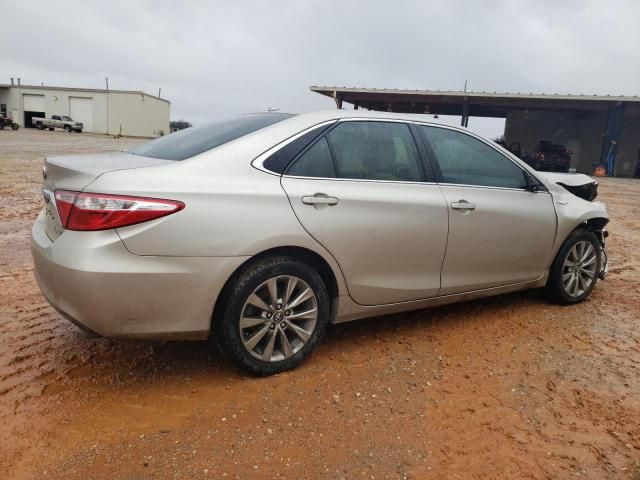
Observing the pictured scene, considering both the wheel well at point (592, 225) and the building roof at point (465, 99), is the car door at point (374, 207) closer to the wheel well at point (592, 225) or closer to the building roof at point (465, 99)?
the wheel well at point (592, 225)

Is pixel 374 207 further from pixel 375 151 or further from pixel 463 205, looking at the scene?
pixel 463 205

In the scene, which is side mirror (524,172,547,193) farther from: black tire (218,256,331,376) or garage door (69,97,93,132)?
garage door (69,97,93,132)

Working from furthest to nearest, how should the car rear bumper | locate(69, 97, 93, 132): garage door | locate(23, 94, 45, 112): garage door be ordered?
locate(23, 94, 45, 112): garage door → locate(69, 97, 93, 132): garage door → the car rear bumper

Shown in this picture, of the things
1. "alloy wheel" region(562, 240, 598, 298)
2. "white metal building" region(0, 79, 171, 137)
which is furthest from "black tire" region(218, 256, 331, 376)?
"white metal building" region(0, 79, 171, 137)

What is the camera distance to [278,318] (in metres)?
2.85

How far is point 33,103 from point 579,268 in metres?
59.5

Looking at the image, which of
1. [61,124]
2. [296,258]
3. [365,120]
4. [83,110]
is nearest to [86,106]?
[83,110]

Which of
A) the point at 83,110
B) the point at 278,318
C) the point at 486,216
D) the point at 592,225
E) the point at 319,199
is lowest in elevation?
the point at 278,318

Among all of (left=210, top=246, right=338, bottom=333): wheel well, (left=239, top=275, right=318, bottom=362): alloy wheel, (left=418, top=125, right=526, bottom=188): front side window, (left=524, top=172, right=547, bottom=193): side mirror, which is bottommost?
(left=239, top=275, right=318, bottom=362): alloy wheel

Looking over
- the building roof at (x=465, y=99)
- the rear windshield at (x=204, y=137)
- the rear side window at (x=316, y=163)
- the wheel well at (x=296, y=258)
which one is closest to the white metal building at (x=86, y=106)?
the building roof at (x=465, y=99)

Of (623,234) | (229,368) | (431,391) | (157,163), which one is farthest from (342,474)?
(623,234)

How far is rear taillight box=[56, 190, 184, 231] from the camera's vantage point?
2.41 metres

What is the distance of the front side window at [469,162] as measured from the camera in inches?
140

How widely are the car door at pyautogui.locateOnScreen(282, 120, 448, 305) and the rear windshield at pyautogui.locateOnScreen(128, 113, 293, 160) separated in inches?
16.4
